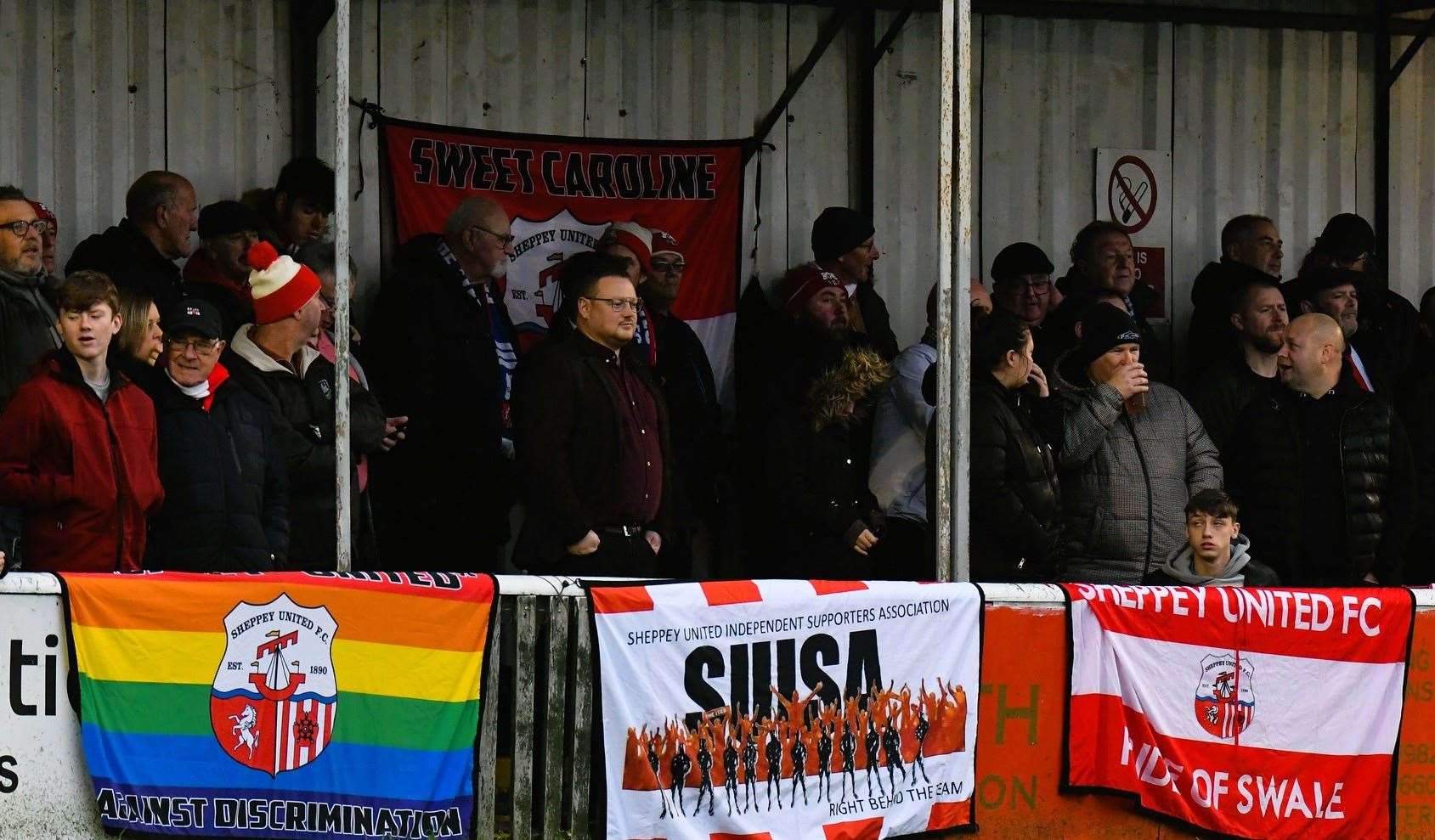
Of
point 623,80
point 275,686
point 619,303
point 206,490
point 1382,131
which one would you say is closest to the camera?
point 275,686

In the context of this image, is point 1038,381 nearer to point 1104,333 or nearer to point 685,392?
point 1104,333

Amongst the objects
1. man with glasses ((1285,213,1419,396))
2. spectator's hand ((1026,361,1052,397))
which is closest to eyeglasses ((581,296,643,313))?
spectator's hand ((1026,361,1052,397))

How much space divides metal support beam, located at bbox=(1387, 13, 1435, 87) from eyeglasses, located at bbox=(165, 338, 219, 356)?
7.74 meters

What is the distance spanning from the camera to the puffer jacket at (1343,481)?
30.8 ft

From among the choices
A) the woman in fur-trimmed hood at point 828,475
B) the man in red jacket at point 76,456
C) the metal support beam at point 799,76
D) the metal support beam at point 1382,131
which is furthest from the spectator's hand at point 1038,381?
the metal support beam at point 1382,131

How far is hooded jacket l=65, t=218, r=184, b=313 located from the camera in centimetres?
873

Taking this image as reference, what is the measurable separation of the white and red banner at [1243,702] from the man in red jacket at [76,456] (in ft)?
11.0

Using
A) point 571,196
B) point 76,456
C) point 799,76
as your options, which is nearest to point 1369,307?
point 799,76

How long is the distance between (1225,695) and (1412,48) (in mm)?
5719

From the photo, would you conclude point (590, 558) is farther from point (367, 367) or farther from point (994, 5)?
point (994, 5)

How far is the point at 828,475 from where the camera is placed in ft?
30.2

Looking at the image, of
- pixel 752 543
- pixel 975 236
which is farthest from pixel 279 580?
pixel 975 236

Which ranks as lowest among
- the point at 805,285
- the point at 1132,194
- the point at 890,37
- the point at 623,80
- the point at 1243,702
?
the point at 1243,702

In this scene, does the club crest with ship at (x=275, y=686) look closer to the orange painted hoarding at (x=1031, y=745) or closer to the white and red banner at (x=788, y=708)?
the white and red banner at (x=788, y=708)
